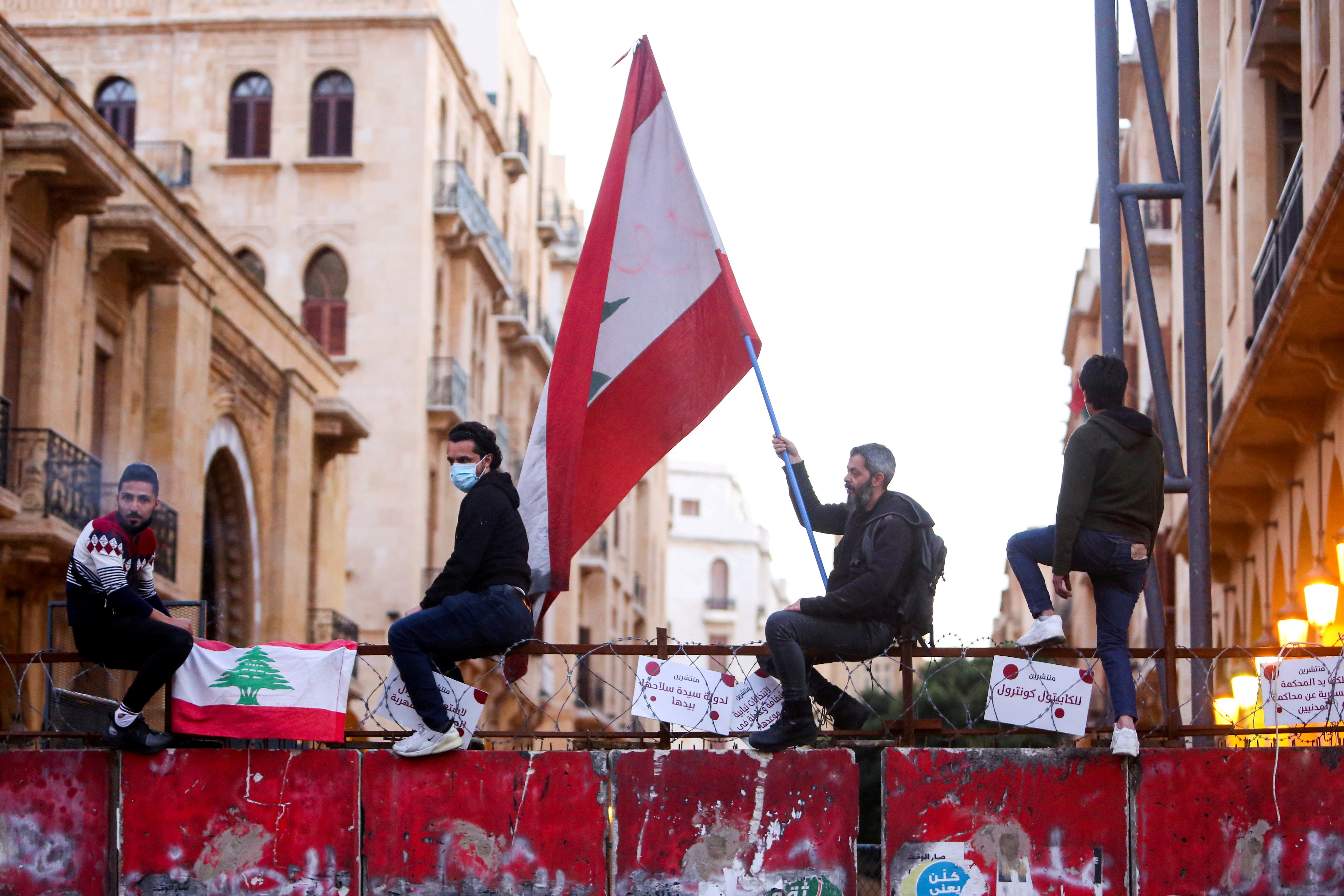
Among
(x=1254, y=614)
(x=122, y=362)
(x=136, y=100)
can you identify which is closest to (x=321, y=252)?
(x=136, y=100)

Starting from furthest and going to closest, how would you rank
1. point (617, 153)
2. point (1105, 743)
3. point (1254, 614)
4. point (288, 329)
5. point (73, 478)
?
point (288, 329), point (1254, 614), point (73, 478), point (617, 153), point (1105, 743)

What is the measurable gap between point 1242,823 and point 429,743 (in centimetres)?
405

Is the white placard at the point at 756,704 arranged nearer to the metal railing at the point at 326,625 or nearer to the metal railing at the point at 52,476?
the metal railing at the point at 52,476

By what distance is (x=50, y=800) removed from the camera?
32.9 ft

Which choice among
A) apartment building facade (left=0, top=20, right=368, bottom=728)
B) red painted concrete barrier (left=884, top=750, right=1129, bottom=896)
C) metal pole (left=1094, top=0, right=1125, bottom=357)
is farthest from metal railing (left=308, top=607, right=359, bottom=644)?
red painted concrete barrier (left=884, top=750, right=1129, bottom=896)

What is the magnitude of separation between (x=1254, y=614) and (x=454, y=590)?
16.8 metres

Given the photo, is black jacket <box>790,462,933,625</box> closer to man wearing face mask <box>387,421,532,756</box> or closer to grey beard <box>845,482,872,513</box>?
grey beard <box>845,482,872,513</box>

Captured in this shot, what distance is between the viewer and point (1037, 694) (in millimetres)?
9781

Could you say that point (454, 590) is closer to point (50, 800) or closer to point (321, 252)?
point (50, 800)

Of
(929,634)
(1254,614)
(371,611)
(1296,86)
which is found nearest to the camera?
(929,634)

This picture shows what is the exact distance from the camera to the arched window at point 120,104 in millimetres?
42781

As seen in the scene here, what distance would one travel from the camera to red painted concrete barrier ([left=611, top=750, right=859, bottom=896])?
9703 millimetres

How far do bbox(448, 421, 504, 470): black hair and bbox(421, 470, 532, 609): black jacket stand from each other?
7.8 inches

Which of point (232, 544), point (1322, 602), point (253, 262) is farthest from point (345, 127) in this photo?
point (1322, 602)
